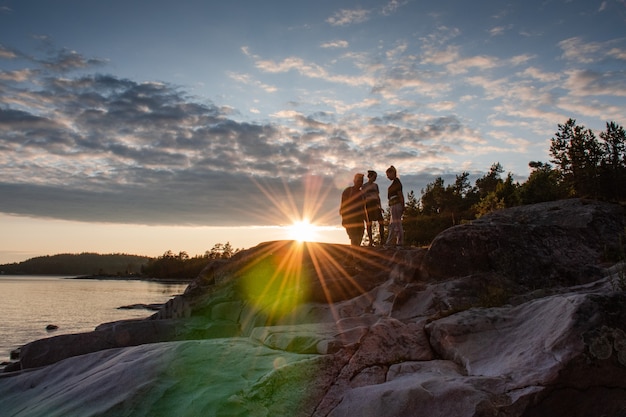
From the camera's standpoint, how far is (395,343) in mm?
5766

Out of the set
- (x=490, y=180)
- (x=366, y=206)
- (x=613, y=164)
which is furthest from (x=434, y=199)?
(x=366, y=206)

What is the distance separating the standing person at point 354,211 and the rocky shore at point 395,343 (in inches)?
41.2

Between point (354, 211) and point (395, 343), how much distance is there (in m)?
8.26

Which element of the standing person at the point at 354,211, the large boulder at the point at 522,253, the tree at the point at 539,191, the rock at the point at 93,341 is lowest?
the rock at the point at 93,341

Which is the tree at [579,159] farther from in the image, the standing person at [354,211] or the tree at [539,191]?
the standing person at [354,211]

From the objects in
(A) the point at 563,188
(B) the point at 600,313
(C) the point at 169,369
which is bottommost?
(C) the point at 169,369

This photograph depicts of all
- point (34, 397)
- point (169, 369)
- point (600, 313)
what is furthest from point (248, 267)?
point (600, 313)

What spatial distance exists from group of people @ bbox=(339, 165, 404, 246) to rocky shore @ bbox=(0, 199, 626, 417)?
1176 millimetres

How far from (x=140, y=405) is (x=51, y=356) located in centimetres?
679

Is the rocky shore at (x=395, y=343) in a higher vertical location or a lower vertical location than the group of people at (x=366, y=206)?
lower

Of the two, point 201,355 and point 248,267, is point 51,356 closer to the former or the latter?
point 248,267

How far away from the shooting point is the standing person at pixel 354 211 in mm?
13859

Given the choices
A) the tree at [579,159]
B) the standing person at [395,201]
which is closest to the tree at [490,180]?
the tree at [579,159]

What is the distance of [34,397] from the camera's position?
789cm
